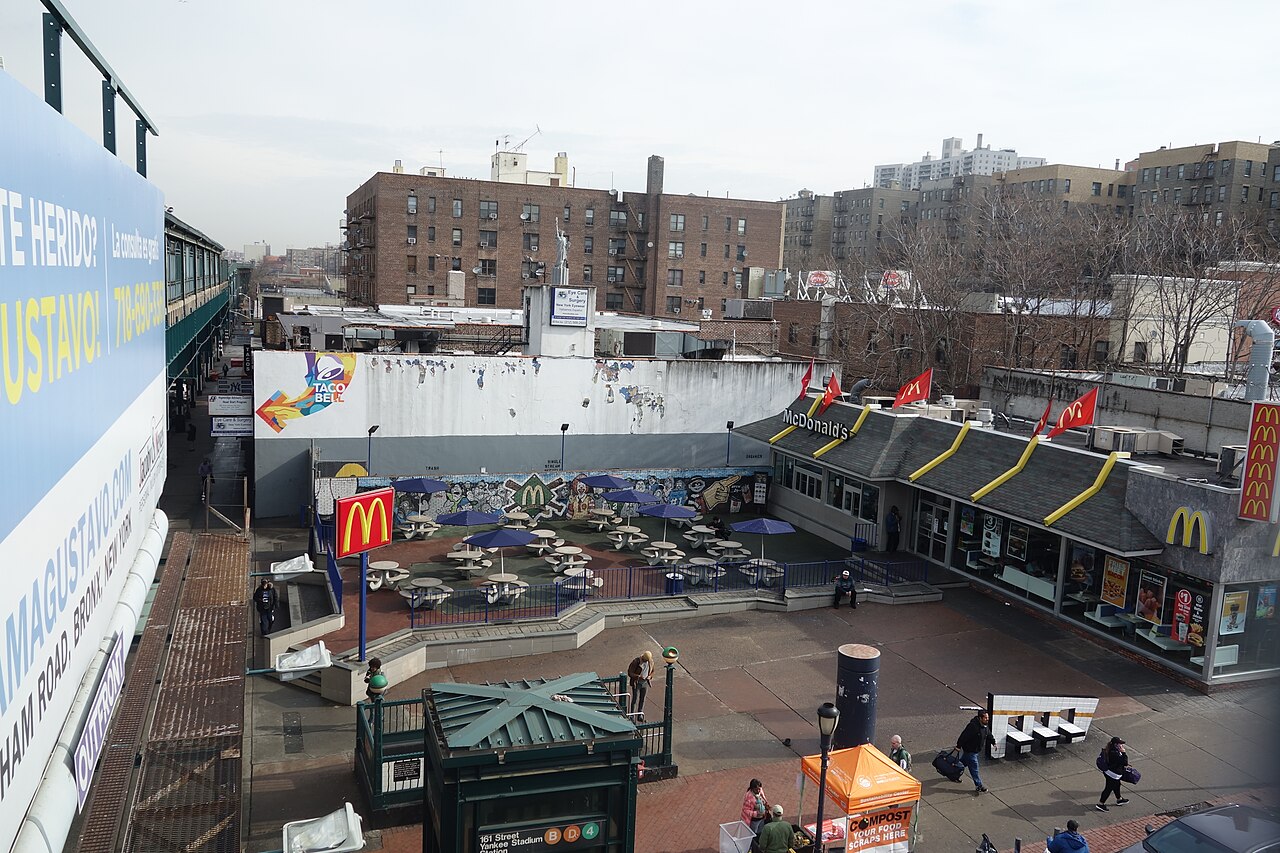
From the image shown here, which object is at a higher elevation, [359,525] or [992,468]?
[992,468]

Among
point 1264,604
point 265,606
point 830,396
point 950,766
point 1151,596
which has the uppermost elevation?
point 830,396

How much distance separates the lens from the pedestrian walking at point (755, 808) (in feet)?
44.4

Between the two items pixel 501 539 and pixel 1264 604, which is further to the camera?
pixel 501 539

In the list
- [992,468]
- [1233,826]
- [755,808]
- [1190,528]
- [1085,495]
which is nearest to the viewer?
[1233,826]

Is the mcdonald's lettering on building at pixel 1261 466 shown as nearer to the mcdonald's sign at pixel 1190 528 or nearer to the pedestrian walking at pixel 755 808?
the mcdonald's sign at pixel 1190 528

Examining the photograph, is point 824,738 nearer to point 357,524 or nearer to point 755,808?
point 755,808

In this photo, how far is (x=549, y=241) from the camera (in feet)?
268

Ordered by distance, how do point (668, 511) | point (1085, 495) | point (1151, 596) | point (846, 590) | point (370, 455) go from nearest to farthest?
point (1151, 596) < point (1085, 495) < point (846, 590) < point (668, 511) < point (370, 455)

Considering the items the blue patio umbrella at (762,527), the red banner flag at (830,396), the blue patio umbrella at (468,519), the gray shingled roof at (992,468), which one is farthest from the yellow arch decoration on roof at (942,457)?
the blue patio umbrella at (468,519)

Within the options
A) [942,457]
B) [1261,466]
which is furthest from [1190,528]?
[942,457]

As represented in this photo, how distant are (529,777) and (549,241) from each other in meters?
73.8

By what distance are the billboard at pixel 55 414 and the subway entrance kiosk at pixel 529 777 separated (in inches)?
158

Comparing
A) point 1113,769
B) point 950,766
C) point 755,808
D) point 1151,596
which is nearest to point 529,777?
point 755,808

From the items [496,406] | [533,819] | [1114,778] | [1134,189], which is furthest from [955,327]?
[1134,189]
